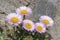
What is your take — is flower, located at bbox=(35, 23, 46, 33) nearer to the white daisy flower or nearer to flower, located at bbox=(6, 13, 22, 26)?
the white daisy flower

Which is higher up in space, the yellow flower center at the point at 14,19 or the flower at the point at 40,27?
the yellow flower center at the point at 14,19

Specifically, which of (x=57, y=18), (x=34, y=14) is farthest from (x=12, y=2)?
(x=57, y=18)

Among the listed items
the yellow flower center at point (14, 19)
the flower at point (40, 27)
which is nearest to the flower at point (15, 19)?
the yellow flower center at point (14, 19)

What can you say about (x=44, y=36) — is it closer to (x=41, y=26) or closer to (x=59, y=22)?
(x=41, y=26)

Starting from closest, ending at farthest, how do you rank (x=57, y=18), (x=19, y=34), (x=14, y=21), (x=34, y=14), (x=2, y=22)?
(x=14, y=21) < (x=19, y=34) < (x=2, y=22) < (x=34, y=14) < (x=57, y=18)

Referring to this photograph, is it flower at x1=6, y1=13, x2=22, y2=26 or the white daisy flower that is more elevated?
flower at x1=6, y1=13, x2=22, y2=26

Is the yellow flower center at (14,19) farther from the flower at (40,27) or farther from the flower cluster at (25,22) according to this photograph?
the flower at (40,27)

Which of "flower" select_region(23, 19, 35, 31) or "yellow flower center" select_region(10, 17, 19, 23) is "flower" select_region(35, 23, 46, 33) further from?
"yellow flower center" select_region(10, 17, 19, 23)

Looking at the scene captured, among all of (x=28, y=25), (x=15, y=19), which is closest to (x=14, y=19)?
(x=15, y=19)

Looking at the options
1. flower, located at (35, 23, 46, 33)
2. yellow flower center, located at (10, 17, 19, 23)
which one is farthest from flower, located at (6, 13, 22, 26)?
flower, located at (35, 23, 46, 33)

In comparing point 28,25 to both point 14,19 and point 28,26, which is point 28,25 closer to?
point 28,26

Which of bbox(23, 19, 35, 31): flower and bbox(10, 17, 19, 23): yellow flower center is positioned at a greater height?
bbox(10, 17, 19, 23): yellow flower center
